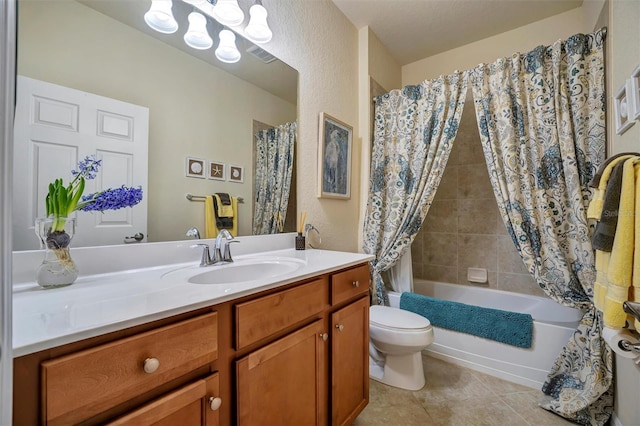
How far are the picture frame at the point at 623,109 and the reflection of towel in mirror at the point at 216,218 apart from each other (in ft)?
5.73

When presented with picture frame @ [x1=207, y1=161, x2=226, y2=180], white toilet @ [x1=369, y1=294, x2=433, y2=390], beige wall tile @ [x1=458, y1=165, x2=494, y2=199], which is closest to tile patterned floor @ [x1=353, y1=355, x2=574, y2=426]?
white toilet @ [x1=369, y1=294, x2=433, y2=390]

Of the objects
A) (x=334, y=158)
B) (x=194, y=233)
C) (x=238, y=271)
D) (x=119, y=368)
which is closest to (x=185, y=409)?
(x=119, y=368)

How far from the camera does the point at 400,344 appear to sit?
1.64 meters

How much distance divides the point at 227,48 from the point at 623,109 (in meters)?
1.84

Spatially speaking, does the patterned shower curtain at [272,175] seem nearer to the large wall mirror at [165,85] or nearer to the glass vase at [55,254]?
the large wall mirror at [165,85]

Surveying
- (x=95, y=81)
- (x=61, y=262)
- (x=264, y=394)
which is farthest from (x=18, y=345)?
(x=95, y=81)

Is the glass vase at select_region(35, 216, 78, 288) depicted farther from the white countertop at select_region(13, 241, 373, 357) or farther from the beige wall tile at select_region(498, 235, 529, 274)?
the beige wall tile at select_region(498, 235, 529, 274)

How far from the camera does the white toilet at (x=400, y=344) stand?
1634mm

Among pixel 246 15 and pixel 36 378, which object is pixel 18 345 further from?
pixel 246 15

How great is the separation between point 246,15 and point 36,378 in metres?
1.64

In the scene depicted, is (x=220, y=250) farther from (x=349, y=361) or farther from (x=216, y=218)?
(x=349, y=361)

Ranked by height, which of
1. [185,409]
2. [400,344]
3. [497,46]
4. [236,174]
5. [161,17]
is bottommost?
[400,344]

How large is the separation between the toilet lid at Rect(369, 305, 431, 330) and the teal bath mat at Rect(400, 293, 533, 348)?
34 centimetres

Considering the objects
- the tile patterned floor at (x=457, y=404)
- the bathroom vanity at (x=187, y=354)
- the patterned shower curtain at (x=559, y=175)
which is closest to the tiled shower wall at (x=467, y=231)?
the patterned shower curtain at (x=559, y=175)
